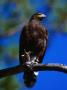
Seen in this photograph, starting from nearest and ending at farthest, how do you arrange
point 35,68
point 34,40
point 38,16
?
1. point 35,68
2. point 34,40
3. point 38,16

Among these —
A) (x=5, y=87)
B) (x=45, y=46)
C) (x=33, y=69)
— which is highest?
(x=33, y=69)

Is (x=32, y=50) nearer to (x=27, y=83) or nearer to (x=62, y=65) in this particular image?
(x=27, y=83)

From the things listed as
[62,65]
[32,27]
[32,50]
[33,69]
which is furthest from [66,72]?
[32,27]

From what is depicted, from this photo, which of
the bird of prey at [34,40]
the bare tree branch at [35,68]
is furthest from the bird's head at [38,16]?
the bare tree branch at [35,68]

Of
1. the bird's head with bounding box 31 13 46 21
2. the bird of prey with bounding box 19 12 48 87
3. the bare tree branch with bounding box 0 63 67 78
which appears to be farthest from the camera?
the bird's head with bounding box 31 13 46 21

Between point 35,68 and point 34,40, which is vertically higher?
point 35,68

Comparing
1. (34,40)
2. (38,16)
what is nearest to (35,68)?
(34,40)

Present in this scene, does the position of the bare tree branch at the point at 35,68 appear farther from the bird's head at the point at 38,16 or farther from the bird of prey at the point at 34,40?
the bird's head at the point at 38,16

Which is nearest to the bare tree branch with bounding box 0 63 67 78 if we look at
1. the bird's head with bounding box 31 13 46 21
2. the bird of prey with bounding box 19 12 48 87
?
the bird of prey with bounding box 19 12 48 87

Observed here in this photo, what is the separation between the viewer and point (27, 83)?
3.46 meters

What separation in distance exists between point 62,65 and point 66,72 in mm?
74

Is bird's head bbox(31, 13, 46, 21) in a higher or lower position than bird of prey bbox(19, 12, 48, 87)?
higher

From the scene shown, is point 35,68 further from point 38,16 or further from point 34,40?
point 38,16

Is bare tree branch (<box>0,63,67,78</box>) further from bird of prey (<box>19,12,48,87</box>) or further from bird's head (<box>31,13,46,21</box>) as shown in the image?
bird's head (<box>31,13,46,21</box>)
